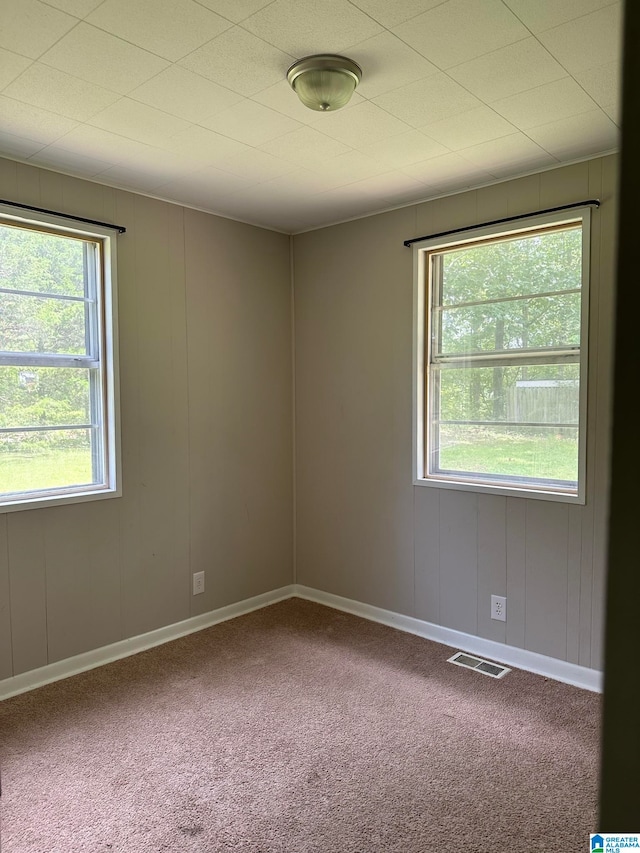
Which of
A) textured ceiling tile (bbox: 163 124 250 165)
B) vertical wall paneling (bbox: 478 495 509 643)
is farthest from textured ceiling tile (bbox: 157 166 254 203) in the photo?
vertical wall paneling (bbox: 478 495 509 643)

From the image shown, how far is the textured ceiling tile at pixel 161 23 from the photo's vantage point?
1612 millimetres

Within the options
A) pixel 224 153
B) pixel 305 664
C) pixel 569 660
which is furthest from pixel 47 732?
pixel 224 153

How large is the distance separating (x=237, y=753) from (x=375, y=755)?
543 mm

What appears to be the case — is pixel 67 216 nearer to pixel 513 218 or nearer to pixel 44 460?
pixel 44 460

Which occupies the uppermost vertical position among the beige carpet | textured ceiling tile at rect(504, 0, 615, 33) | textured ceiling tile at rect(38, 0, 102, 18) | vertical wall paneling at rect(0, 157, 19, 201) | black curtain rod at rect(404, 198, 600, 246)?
textured ceiling tile at rect(504, 0, 615, 33)

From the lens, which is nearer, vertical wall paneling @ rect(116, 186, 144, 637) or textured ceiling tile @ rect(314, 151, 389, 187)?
textured ceiling tile @ rect(314, 151, 389, 187)

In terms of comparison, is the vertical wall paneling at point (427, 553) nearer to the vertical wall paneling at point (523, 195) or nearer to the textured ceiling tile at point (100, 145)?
the vertical wall paneling at point (523, 195)

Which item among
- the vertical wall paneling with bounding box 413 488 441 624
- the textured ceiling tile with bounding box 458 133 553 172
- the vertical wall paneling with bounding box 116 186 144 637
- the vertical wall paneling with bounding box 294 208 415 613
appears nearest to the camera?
the textured ceiling tile with bounding box 458 133 553 172

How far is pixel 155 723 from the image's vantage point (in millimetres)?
2477

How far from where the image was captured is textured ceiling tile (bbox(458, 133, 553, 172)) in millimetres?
2523

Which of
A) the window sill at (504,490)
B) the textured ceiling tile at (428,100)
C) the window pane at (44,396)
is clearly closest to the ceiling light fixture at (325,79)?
the textured ceiling tile at (428,100)

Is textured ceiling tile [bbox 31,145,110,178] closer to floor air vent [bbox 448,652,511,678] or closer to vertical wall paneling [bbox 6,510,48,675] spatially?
vertical wall paneling [bbox 6,510,48,675]

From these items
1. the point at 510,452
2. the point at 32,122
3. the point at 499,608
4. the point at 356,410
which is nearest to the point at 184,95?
the point at 32,122

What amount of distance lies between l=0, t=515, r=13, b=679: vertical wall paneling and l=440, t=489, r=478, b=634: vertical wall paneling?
2239 millimetres
